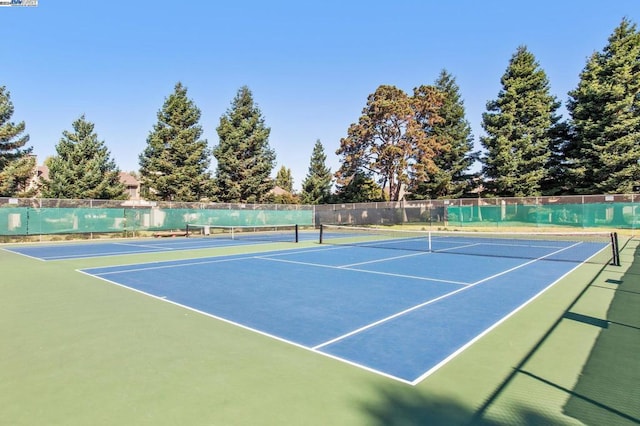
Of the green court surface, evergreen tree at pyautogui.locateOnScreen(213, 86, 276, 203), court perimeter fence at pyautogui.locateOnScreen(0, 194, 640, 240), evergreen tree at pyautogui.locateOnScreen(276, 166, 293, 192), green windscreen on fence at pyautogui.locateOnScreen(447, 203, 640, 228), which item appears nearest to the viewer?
the green court surface

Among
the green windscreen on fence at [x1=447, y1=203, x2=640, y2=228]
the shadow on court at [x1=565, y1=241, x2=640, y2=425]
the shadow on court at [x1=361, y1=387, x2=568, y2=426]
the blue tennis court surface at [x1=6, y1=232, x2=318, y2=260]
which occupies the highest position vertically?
the green windscreen on fence at [x1=447, y1=203, x2=640, y2=228]

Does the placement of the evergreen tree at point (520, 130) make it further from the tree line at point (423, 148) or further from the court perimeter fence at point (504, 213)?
the court perimeter fence at point (504, 213)

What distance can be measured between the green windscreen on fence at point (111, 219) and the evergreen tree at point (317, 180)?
22.5 meters

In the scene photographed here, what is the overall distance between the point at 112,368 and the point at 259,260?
8.99m

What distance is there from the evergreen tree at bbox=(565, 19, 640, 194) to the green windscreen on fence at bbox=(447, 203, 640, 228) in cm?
1019

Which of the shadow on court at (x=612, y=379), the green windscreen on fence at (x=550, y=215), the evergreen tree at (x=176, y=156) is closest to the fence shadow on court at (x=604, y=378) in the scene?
the shadow on court at (x=612, y=379)

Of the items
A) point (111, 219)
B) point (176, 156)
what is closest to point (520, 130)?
point (176, 156)

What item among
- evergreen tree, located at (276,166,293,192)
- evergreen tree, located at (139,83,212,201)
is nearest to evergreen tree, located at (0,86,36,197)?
evergreen tree, located at (139,83,212,201)

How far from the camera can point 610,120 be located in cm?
3219

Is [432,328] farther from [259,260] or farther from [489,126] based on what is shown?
[489,126]

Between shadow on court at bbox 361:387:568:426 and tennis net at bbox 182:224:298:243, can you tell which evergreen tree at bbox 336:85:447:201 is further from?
shadow on court at bbox 361:387:568:426

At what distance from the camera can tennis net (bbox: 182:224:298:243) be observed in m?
26.4

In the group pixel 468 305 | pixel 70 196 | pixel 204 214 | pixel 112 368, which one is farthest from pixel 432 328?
pixel 70 196

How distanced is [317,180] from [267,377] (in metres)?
52.2
